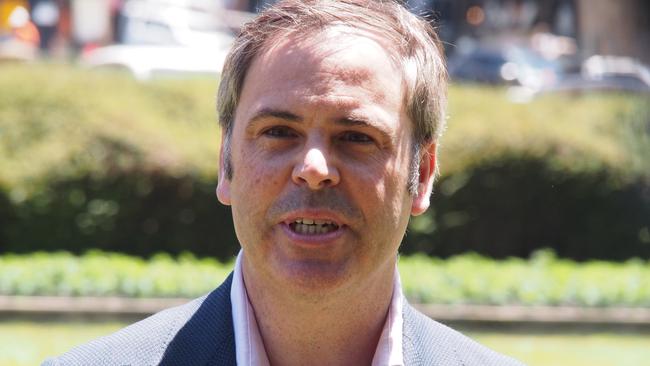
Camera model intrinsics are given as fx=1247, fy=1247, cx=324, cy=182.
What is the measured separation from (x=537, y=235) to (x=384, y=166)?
9.92 meters

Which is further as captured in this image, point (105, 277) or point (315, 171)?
point (105, 277)

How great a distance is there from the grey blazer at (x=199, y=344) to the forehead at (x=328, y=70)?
467mm

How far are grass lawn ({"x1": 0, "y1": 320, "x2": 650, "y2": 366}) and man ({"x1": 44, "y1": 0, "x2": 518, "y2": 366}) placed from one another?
5376 millimetres

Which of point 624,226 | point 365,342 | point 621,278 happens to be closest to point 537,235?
point 624,226

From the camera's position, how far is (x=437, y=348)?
2887 mm

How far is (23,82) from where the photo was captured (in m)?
13.2

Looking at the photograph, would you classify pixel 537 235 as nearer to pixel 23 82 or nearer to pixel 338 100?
pixel 23 82

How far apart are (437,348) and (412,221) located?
9014mm

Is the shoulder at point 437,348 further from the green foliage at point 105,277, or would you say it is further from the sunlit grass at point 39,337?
the green foliage at point 105,277

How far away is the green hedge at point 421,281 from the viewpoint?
9.55m

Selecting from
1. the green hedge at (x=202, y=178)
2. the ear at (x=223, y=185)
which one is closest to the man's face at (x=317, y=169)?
the ear at (x=223, y=185)

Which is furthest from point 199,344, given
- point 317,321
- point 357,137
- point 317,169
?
point 357,137

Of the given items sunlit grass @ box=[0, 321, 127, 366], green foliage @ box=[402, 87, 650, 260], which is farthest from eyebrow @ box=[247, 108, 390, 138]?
green foliage @ box=[402, 87, 650, 260]

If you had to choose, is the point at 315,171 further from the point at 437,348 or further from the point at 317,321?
the point at 437,348
